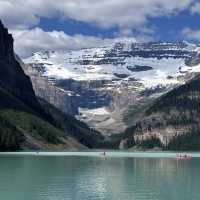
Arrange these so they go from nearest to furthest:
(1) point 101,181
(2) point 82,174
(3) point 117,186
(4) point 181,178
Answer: (3) point 117,186, (1) point 101,181, (4) point 181,178, (2) point 82,174

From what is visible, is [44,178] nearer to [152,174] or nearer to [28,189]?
[28,189]

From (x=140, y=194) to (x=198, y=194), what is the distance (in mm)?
10302

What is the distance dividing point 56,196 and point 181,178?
46851 millimetres

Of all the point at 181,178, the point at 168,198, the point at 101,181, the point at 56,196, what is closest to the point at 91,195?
the point at 56,196

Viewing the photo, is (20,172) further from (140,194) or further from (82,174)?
(140,194)

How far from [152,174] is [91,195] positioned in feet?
168

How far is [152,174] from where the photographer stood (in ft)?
509

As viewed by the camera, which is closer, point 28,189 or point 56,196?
point 56,196

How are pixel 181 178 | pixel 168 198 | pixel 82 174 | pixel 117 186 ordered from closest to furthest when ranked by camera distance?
pixel 168 198 < pixel 117 186 < pixel 181 178 < pixel 82 174

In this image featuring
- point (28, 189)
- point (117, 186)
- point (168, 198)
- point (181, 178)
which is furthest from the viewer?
point (181, 178)

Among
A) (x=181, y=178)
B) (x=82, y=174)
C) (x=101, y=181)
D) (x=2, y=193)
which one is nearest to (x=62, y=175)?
(x=82, y=174)

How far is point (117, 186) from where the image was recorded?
12181 centimetres

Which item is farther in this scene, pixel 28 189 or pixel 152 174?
pixel 152 174

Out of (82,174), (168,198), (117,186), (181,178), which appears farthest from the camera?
(82,174)
